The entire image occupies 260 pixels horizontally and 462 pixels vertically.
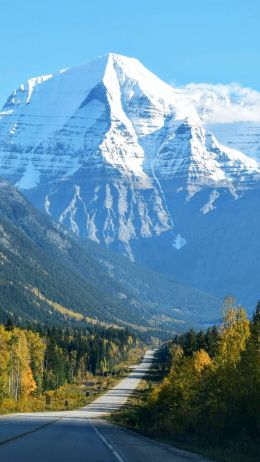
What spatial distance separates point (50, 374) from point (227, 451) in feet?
454

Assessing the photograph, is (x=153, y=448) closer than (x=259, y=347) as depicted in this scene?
Yes

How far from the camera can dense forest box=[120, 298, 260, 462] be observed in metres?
62.4

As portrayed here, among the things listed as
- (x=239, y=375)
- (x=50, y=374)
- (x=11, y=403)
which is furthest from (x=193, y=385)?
(x=50, y=374)

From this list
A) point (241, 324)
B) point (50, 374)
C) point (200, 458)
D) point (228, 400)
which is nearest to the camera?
point (200, 458)

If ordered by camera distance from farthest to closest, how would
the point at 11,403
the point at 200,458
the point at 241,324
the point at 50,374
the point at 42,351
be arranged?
the point at 50,374
the point at 42,351
the point at 11,403
the point at 241,324
the point at 200,458

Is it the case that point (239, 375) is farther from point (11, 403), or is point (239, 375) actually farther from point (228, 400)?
point (11, 403)

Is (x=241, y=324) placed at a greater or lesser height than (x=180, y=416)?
greater

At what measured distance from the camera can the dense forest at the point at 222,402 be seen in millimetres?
62438

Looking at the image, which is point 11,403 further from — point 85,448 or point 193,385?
point 85,448

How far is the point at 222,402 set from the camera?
68.4m

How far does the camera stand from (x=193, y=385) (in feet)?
299

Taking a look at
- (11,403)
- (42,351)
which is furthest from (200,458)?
(42,351)

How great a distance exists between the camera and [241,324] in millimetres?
89750

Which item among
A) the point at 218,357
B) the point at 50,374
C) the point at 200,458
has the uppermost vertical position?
the point at 50,374
